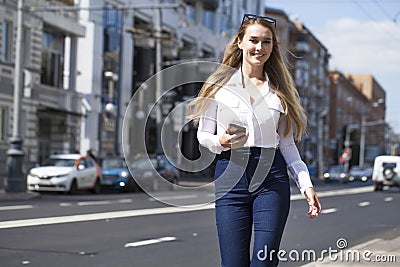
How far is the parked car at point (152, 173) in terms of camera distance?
16.4 ft

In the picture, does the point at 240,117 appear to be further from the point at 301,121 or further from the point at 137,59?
the point at 137,59

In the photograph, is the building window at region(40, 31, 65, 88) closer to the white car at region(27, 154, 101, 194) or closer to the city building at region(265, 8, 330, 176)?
the white car at region(27, 154, 101, 194)

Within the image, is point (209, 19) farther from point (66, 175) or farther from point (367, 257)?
point (367, 257)

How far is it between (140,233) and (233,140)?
908 cm

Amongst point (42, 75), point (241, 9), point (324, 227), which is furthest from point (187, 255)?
point (241, 9)

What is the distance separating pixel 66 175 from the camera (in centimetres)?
2730

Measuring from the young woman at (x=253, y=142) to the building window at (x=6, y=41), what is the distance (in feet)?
103

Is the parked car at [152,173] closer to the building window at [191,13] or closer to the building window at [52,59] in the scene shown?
the building window at [52,59]

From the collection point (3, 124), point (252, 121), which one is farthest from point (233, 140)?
point (3, 124)

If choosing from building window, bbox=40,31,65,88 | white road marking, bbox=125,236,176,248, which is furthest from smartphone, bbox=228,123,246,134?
building window, bbox=40,31,65,88

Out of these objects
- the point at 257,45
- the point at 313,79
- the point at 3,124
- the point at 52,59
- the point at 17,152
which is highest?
the point at 313,79

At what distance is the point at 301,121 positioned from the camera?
14.9ft

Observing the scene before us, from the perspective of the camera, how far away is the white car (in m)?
27.2

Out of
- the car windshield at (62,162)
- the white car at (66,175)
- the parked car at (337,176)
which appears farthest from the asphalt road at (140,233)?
the parked car at (337,176)
